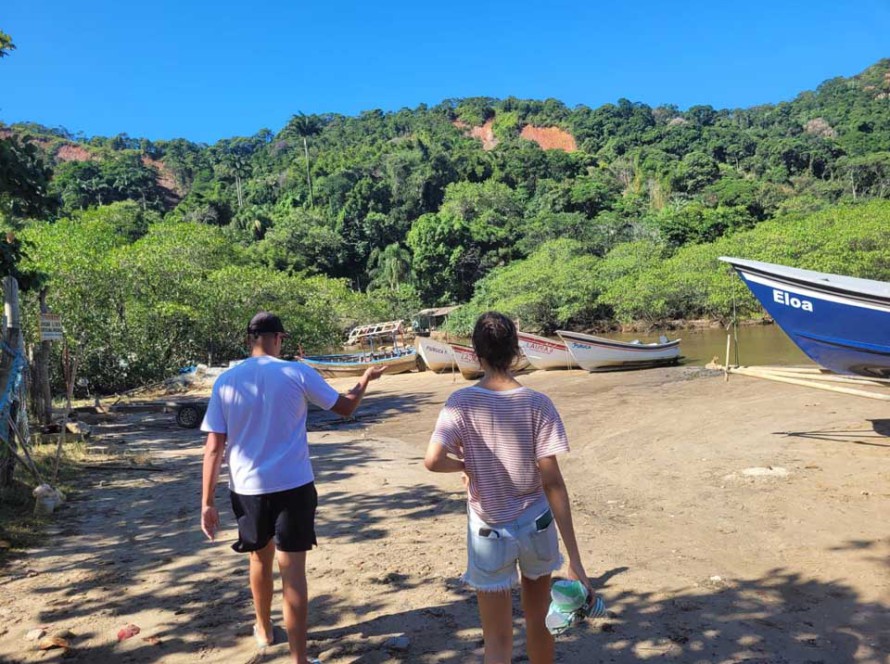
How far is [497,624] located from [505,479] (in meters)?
0.57

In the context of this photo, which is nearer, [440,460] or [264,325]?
[440,460]

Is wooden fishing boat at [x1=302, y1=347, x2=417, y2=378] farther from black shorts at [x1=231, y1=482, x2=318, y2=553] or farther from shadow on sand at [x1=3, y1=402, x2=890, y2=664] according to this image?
black shorts at [x1=231, y1=482, x2=318, y2=553]

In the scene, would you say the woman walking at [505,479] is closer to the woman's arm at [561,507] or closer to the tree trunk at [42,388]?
the woman's arm at [561,507]

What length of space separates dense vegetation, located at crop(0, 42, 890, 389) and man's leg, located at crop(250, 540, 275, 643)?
19.0 feet

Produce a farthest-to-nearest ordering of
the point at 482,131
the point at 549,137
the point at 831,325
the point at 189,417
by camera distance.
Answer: the point at 482,131 → the point at 549,137 → the point at 189,417 → the point at 831,325

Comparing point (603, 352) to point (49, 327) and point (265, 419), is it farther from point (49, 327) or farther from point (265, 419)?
point (265, 419)

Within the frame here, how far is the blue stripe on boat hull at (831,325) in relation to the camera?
7043 mm

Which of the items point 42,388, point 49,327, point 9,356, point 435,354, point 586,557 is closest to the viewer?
point 586,557

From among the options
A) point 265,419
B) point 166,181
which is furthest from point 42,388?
point 166,181

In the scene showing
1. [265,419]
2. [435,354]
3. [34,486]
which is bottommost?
[435,354]

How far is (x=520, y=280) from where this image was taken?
41.3 metres

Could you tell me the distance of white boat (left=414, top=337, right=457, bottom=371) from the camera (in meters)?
21.1

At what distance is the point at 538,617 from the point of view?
2.46 meters

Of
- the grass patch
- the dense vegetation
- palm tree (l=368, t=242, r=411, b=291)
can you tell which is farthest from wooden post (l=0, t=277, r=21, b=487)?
palm tree (l=368, t=242, r=411, b=291)
